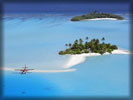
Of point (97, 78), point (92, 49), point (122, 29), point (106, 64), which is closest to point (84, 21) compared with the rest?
point (122, 29)

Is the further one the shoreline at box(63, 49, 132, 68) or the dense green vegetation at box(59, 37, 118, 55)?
the dense green vegetation at box(59, 37, 118, 55)

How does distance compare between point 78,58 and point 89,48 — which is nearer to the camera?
point 78,58

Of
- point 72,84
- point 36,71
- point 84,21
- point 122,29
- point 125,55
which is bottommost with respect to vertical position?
point 72,84

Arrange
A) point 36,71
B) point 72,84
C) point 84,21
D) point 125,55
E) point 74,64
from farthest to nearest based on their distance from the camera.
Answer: point 84,21, point 125,55, point 74,64, point 36,71, point 72,84

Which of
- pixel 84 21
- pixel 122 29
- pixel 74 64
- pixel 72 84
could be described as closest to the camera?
pixel 72 84

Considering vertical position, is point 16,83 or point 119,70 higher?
point 119,70

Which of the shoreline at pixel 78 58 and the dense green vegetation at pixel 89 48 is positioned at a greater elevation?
the dense green vegetation at pixel 89 48

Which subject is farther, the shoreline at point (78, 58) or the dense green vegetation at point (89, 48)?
the dense green vegetation at point (89, 48)

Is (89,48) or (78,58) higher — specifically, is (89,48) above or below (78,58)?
above

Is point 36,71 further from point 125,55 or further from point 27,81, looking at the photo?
point 125,55

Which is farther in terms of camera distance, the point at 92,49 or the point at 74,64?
the point at 92,49

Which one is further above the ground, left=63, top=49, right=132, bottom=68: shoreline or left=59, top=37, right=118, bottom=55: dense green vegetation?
left=59, top=37, right=118, bottom=55: dense green vegetation
